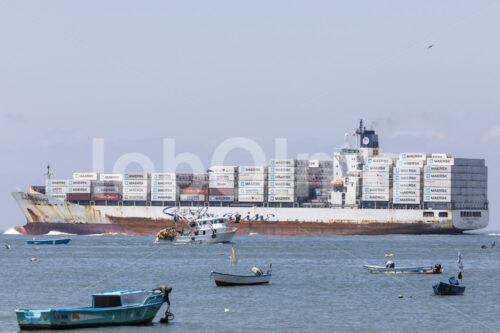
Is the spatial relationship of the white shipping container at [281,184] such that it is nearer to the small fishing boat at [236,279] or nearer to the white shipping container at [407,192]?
the white shipping container at [407,192]

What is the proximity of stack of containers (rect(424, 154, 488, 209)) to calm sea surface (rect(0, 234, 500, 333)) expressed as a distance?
6789 cm

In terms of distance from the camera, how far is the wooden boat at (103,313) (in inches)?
1588

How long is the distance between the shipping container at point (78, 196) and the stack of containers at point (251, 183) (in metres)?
27.6

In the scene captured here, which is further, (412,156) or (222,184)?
(222,184)

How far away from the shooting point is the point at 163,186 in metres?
172

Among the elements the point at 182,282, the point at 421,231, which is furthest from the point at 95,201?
the point at 182,282

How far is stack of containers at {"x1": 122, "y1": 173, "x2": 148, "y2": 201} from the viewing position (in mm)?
171250

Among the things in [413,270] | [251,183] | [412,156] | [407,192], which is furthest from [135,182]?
[413,270]

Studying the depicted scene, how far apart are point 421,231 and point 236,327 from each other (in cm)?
12034

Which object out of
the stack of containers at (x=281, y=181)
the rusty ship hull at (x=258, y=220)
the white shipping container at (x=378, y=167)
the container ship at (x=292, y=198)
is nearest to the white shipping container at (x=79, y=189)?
the container ship at (x=292, y=198)

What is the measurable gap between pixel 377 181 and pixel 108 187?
4930cm

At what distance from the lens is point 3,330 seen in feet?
136

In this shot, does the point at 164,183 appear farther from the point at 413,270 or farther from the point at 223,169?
the point at 413,270

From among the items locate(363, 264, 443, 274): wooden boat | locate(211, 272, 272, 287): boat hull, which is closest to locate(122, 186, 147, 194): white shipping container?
locate(363, 264, 443, 274): wooden boat
